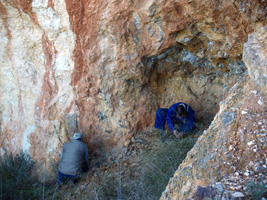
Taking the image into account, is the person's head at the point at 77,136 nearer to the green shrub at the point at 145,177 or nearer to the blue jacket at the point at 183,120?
the green shrub at the point at 145,177

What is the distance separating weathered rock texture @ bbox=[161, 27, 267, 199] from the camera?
1.52 m

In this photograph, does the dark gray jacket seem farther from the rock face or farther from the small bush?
the small bush

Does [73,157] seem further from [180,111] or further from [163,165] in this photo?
[180,111]

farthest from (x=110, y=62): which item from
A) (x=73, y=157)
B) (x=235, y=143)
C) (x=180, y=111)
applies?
(x=235, y=143)

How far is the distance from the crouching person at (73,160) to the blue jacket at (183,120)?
151 cm

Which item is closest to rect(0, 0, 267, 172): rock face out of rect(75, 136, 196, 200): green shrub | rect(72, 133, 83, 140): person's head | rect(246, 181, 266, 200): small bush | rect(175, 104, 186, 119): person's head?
rect(72, 133, 83, 140): person's head

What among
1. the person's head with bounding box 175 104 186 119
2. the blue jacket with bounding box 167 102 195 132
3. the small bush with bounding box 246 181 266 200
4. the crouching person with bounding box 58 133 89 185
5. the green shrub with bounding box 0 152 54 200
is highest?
the small bush with bounding box 246 181 266 200

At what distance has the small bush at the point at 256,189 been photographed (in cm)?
127

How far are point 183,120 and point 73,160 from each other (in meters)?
1.90

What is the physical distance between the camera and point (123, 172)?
3574 mm

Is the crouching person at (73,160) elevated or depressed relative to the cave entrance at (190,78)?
depressed

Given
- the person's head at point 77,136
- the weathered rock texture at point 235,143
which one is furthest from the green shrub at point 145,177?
the weathered rock texture at point 235,143

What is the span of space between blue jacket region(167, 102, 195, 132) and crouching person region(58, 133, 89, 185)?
151cm

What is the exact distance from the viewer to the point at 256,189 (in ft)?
4.21
